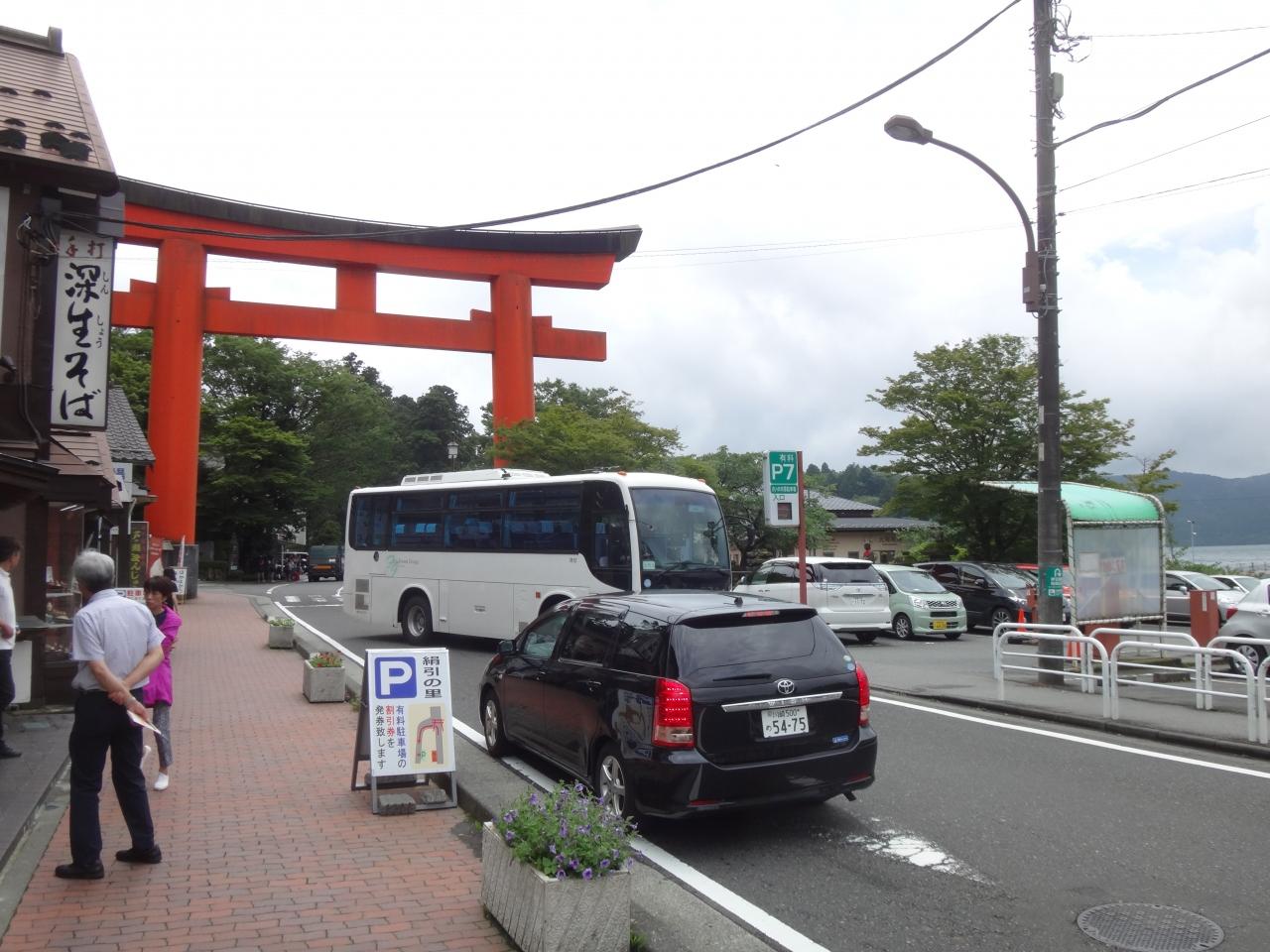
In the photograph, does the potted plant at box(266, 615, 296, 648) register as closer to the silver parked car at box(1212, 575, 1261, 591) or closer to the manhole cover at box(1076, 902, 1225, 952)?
the manhole cover at box(1076, 902, 1225, 952)

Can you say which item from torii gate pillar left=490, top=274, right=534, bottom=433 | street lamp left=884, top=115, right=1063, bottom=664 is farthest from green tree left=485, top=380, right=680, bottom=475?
street lamp left=884, top=115, right=1063, bottom=664

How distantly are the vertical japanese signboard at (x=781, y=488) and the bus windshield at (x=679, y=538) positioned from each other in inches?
34.4

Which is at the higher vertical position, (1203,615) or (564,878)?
(1203,615)

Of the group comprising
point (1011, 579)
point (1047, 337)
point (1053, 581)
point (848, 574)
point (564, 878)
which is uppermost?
point (1047, 337)

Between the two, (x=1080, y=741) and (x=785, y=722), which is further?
(x=1080, y=741)

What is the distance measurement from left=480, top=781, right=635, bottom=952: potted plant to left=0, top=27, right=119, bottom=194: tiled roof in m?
9.91

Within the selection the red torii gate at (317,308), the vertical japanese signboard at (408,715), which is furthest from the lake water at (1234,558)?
the vertical japanese signboard at (408,715)

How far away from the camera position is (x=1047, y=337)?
1365cm

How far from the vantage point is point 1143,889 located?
5609 mm

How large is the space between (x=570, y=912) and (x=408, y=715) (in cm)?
342

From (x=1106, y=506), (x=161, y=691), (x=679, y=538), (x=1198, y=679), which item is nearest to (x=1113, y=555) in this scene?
(x=1106, y=506)

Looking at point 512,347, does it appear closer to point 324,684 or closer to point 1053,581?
point 324,684

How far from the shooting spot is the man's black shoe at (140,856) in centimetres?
596

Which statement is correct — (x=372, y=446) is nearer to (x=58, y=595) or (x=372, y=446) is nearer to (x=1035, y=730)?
(x=58, y=595)
